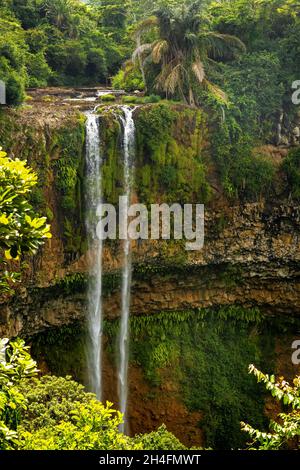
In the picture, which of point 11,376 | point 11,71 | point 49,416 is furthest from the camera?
point 11,71

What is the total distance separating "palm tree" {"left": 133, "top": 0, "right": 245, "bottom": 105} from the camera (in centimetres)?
1681

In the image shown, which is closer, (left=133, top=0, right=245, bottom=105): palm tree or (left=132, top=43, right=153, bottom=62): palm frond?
(left=133, top=0, right=245, bottom=105): palm tree

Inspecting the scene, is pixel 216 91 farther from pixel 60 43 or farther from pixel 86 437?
pixel 86 437

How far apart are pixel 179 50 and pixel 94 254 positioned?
666 cm

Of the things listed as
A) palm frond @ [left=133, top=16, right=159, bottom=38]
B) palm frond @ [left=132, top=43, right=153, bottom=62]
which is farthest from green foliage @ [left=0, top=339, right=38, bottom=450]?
palm frond @ [left=133, top=16, right=159, bottom=38]

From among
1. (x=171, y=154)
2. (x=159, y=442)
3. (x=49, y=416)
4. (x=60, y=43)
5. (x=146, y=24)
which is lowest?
(x=159, y=442)

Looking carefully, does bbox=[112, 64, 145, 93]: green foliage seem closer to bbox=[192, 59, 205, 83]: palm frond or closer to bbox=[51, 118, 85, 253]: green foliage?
bbox=[192, 59, 205, 83]: palm frond

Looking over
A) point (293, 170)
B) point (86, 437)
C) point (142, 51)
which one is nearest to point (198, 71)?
point (142, 51)

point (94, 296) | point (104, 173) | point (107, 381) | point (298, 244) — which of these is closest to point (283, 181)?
point (298, 244)

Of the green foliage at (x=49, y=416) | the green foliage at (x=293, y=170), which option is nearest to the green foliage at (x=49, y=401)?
the green foliage at (x=49, y=416)

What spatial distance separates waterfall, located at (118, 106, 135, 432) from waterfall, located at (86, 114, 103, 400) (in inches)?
27.4

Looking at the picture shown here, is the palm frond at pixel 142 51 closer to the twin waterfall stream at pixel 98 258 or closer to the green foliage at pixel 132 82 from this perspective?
the green foliage at pixel 132 82

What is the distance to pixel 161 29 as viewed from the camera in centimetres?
Result: 1711

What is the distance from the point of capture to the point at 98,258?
1623 centimetres
